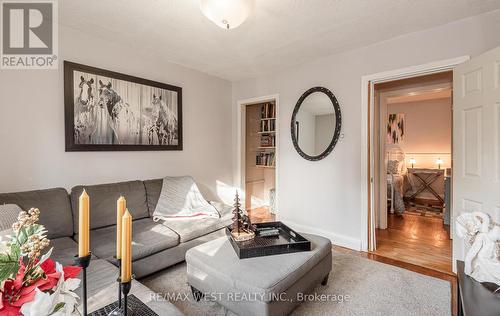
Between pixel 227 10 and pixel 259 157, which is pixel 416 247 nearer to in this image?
pixel 259 157

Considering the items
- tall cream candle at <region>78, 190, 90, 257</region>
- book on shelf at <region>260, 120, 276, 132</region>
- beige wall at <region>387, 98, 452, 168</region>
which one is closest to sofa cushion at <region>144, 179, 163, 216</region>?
tall cream candle at <region>78, 190, 90, 257</region>

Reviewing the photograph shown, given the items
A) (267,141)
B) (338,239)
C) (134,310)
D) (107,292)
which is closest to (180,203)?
(107,292)

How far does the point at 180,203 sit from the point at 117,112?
4.18 feet

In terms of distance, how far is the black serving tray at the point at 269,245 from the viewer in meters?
1.73

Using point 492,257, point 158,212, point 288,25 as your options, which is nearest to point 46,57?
point 158,212

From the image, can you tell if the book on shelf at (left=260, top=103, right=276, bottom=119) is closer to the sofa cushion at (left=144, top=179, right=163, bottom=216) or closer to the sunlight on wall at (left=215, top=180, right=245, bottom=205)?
the sunlight on wall at (left=215, top=180, right=245, bottom=205)

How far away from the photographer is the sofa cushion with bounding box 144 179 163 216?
279cm

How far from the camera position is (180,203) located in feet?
9.57

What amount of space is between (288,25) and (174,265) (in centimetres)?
263

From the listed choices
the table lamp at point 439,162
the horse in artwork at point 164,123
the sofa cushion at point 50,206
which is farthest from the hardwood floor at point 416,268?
the table lamp at point 439,162

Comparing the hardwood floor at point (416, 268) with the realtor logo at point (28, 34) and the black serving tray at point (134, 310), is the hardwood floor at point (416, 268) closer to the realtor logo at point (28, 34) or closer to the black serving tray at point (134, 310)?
the black serving tray at point (134, 310)

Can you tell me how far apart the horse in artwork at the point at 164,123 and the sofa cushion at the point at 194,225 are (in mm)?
1141

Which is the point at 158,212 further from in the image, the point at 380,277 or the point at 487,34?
the point at 487,34

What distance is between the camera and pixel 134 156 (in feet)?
9.88
